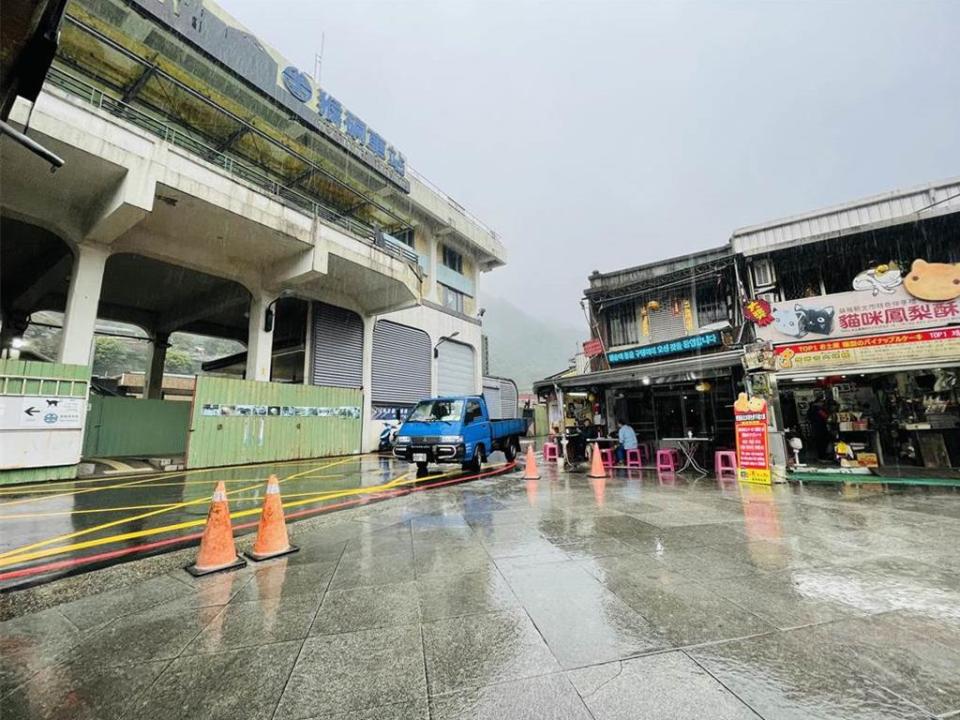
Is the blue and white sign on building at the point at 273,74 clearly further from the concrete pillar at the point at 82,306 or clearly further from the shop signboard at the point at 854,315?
the shop signboard at the point at 854,315

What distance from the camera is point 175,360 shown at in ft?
→ 148

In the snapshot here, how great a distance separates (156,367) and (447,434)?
60.0 ft

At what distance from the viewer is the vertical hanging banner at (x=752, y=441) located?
8.67 metres

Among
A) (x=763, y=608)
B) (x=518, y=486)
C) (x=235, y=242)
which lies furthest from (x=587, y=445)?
(x=235, y=242)

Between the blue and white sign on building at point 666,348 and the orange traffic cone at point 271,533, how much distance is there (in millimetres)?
12542

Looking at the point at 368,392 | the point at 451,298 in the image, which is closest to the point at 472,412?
the point at 368,392

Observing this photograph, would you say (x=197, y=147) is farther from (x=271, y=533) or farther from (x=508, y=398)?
(x=508, y=398)

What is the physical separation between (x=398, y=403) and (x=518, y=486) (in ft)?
37.8

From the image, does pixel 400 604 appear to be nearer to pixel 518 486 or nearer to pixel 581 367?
pixel 518 486

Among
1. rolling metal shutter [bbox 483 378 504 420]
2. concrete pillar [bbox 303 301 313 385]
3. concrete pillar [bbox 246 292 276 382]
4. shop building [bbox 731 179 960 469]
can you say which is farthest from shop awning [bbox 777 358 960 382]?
rolling metal shutter [bbox 483 378 504 420]

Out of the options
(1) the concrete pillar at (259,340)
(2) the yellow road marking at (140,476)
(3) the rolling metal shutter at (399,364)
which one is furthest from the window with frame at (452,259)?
(2) the yellow road marking at (140,476)

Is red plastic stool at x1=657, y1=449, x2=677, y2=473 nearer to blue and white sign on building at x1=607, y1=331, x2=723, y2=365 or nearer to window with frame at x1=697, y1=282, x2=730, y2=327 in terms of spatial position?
blue and white sign on building at x1=607, y1=331, x2=723, y2=365

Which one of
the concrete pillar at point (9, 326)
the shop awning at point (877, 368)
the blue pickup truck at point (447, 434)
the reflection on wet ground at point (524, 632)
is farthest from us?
the concrete pillar at point (9, 326)

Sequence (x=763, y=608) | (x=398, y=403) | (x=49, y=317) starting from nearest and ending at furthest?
(x=763, y=608) → (x=398, y=403) → (x=49, y=317)
